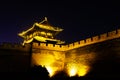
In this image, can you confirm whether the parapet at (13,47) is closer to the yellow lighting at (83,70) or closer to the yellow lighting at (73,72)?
the yellow lighting at (73,72)

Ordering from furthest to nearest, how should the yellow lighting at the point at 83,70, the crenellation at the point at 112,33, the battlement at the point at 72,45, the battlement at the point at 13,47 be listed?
the battlement at the point at 13,47 < the yellow lighting at the point at 83,70 < the battlement at the point at 72,45 < the crenellation at the point at 112,33

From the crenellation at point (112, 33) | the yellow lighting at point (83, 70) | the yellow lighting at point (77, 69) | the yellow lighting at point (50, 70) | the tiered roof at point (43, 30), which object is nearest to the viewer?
the crenellation at point (112, 33)

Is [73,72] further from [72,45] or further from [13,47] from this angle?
[13,47]

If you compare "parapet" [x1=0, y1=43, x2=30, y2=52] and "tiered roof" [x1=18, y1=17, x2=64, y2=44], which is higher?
"tiered roof" [x1=18, y1=17, x2=64, y2=44]

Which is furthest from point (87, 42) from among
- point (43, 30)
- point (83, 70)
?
point (43, 30)

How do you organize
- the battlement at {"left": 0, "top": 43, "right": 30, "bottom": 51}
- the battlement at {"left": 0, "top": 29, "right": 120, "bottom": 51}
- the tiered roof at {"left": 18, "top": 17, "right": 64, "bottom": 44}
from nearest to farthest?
the battlement at {"left": 0, "top": 29, "right": 120, "bottom": 51}, the battlement at {"left": 0, "top": 43, "right": 30, "bottom": 51}, the tiered roof at {"left": 18, "top": 17, "right": 64, "bottom": 44}

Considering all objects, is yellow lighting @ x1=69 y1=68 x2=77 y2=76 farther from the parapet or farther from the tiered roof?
the tiered roof

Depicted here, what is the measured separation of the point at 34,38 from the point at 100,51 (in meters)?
7.94

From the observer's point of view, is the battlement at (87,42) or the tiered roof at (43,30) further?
the tiered roof at (43,30)

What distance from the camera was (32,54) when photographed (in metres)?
17.0

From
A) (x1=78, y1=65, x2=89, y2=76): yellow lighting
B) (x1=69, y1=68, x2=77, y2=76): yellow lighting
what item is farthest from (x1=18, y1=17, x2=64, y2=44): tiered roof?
(x1=78, y1=65, x2=89, y2=76): yellow lighting

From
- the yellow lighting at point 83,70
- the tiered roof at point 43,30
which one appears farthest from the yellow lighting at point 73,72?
the tiered roof at point 43,30

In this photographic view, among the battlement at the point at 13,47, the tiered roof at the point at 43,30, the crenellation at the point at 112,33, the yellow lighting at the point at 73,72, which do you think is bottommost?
the yellow lighting at the point at 73,72

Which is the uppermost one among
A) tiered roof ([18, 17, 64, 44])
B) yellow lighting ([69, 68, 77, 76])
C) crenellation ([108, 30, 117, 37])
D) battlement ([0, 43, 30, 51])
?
tiered roof ([18, 17, 64, 44])
